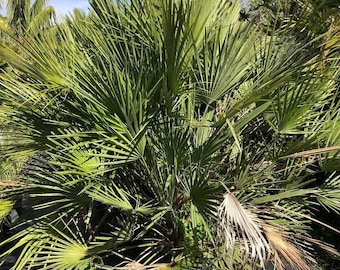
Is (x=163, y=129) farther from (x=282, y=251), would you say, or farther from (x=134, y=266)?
(x=282, y=251)

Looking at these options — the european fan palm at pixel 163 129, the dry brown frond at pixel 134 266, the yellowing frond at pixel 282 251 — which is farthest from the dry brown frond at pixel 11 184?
the yellowing frond at pixel 282 251

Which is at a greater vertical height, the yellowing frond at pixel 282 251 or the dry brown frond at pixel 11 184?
the dry brown frond at pixel 11 184

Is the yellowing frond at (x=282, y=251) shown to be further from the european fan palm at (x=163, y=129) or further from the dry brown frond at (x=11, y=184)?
the dry brown frond at (x=11, y=184)

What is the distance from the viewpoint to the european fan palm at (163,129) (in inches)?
102

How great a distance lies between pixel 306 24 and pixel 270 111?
2.31 ft

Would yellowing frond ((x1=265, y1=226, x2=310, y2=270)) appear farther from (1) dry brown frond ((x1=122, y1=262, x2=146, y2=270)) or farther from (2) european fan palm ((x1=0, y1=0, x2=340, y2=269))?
(1) dry brown frond ((x1=122, y1=262, x2=146, y2=270))

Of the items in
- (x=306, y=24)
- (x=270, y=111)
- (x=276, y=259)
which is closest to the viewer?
(x=276, y=259)

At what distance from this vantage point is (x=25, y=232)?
2.93 meters

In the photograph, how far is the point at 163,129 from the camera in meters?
2.96

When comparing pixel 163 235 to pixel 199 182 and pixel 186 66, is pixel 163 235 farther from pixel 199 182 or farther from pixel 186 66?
pixel 186 66

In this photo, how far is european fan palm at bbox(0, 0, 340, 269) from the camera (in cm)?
259

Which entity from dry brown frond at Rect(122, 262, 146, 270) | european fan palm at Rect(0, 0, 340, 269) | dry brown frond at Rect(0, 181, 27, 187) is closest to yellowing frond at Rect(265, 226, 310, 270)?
european fan palm at Rect(0, 0, 340, 269)

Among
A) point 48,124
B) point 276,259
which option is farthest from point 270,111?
point 48,124

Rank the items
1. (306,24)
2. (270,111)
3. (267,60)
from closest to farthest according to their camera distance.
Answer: (306,24) < (267,60) < (270,111)
